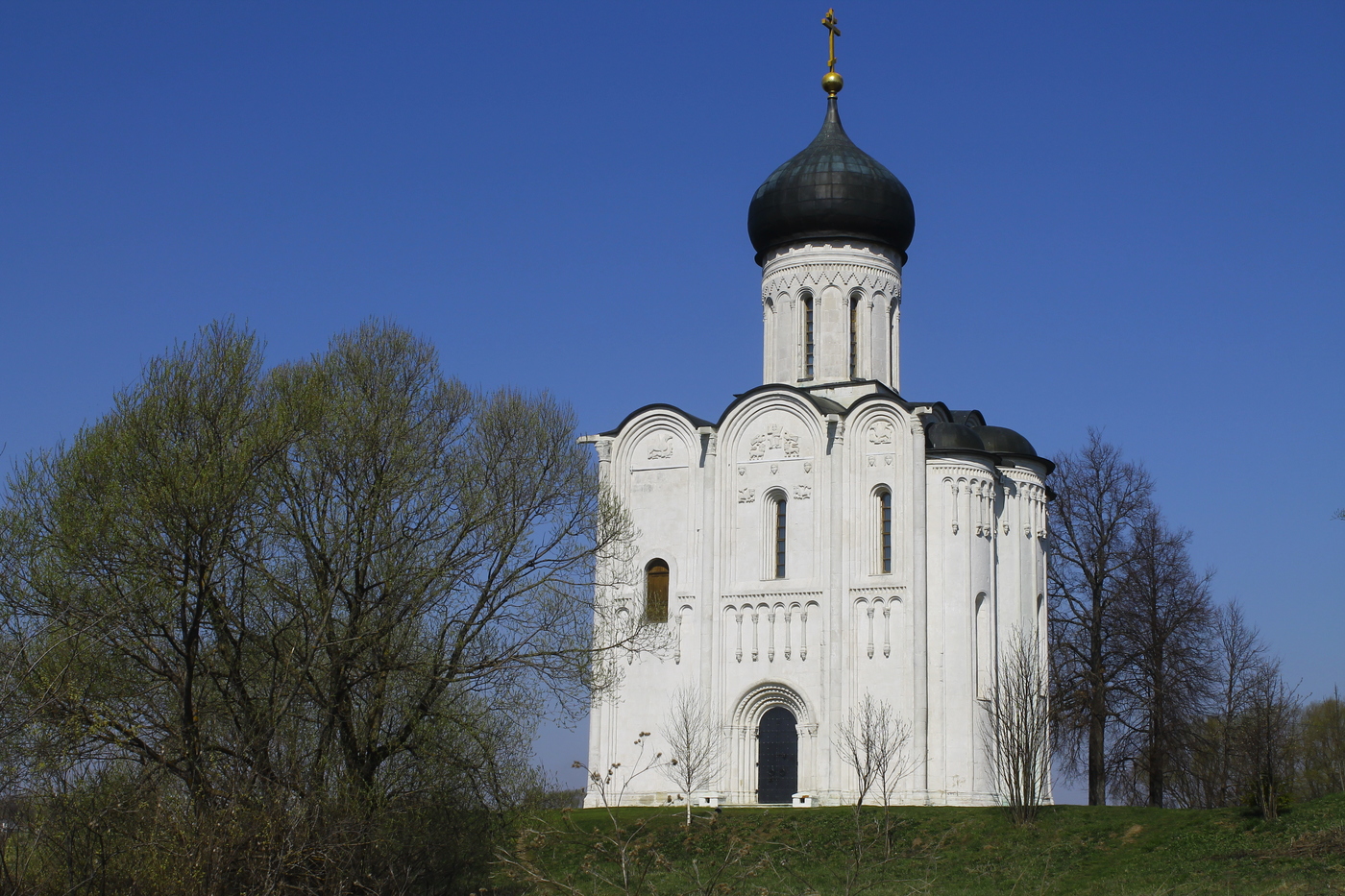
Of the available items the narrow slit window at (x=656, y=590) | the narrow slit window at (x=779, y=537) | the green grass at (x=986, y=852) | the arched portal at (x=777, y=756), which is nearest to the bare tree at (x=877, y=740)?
the green grass at (x=986, y=852)

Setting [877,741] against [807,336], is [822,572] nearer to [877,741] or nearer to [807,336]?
[877,741]

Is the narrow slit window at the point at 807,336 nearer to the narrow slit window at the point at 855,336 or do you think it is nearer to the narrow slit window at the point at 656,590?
the narrow slit window at the point at 855,336

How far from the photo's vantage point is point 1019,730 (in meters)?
21.5

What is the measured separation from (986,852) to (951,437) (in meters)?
7.34

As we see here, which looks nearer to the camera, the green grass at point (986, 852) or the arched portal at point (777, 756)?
the green grass at point (986, 852)

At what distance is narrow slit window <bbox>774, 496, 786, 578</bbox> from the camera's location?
981 inches

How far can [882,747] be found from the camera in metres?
22.3

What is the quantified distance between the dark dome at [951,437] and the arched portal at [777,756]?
4.99 metres

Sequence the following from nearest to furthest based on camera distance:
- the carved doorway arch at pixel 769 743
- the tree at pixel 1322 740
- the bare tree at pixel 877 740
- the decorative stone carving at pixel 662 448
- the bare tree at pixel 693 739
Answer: the bare tree at pixel 877 740 → the bare tree at pixel 693 739 → the carved doorway arch at pixel 769 743 → the decorative stone carving at pixel 662 448 → the tree at pixel 1322 740

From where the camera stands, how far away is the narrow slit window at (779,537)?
24922mm

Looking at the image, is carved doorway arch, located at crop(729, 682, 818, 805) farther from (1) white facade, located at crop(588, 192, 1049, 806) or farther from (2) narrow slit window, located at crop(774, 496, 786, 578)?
(2) narrow slit window, located at crop(774, 496, 786, 578)

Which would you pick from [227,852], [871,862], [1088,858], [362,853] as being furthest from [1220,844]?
[227,852]

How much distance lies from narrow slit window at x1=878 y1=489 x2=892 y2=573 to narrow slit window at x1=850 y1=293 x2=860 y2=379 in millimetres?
3118

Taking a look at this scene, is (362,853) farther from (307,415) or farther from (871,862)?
(871,862)
